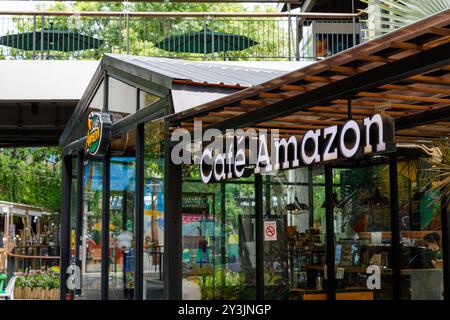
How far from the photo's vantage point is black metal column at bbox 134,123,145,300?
7977 millimetres

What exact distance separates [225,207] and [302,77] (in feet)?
12.1

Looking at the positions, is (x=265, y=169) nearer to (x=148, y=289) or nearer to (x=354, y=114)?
(x=354, y=114)

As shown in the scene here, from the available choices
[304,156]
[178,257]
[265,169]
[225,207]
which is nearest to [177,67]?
[225,207]

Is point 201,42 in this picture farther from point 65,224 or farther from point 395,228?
point 395,228

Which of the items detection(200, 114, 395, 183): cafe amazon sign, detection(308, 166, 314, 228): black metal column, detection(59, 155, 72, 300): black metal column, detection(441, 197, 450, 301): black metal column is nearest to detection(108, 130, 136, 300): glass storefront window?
detection(200, 114, 395, 183): cafe amazon sign

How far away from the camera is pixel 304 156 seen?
523cm

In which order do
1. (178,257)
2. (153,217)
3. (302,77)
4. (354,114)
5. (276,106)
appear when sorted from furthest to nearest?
(153,217), (178,257), (354,114), (276,106), (302,77)

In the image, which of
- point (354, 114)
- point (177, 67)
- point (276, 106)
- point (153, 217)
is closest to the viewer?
point (276, 106)

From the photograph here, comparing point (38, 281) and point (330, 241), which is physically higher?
point (330, 241)

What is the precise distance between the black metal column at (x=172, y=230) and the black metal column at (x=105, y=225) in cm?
228

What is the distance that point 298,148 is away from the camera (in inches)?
210

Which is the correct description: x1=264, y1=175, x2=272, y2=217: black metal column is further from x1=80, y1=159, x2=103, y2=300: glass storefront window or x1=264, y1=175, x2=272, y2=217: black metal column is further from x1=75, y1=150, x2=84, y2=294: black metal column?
x1=75, y1=150, x2=84, y2=294: black metal column

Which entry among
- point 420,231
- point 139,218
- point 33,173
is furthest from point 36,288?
point 33,173

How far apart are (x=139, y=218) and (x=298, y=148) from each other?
3.24 meters
